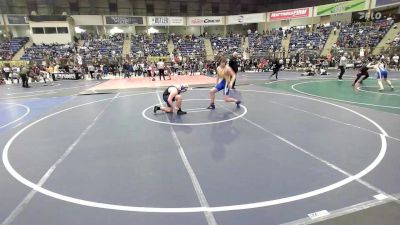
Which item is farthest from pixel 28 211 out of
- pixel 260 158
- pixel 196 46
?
pixel 196 46

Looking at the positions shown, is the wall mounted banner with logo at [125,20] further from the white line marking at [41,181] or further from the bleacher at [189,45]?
the white line marking at [41,181]

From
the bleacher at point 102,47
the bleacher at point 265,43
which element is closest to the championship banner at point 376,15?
the bleacher at point 265,43

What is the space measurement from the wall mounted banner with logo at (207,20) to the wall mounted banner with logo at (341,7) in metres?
12.8

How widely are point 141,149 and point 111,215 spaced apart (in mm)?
2172

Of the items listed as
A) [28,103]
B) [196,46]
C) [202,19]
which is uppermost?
[202,19]

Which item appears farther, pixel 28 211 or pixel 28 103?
pixel 28 103

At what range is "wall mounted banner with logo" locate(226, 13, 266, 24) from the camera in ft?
126

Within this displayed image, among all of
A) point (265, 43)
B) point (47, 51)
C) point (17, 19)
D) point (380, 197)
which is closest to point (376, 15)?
point (265, 43)

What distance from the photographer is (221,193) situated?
366 centimetres

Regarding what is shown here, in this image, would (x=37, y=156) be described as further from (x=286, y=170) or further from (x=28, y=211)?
(x=286, y=170)

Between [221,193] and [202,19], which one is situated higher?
[202,19]

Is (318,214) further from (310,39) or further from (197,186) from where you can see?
(310,39)

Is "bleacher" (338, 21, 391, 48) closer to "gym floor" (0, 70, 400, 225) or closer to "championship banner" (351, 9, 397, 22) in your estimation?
"championship banner" (351, 9, 397, 22)

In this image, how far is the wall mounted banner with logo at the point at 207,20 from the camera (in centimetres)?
3984
